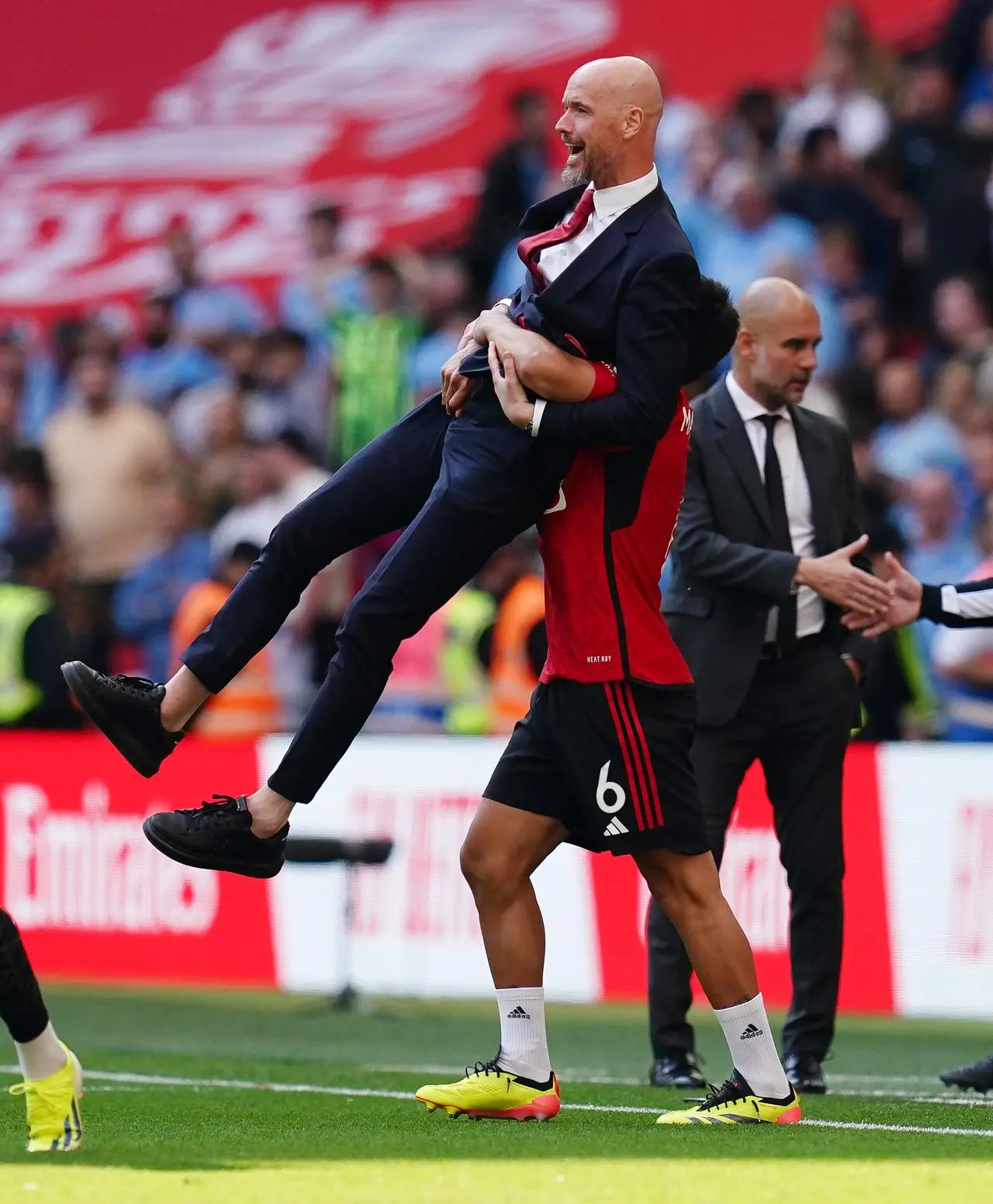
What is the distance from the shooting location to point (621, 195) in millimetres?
6227

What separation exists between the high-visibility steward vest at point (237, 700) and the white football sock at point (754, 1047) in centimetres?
740

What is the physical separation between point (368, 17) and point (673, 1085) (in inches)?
483

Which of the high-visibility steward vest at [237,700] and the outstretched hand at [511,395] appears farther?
the high-visibility steward vest at [237,700]

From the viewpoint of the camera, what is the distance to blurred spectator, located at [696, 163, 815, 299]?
45.7ft

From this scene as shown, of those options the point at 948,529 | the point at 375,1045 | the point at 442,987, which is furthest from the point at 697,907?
the point at 948,529

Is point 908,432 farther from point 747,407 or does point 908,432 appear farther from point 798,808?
point 798,808

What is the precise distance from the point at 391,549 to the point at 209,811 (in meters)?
0.82

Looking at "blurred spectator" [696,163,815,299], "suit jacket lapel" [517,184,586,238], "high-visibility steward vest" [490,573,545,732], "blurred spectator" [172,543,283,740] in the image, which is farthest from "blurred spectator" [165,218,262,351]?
"suit jacket lapel" [517,184,586,238]

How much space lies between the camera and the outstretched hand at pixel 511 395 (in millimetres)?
6105

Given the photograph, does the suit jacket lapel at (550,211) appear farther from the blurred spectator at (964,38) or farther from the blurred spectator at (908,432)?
the blurred spectator at (964,38)

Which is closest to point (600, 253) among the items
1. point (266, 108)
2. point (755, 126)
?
point (755, 126)

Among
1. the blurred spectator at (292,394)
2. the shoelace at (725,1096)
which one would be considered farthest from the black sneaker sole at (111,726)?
the blurred spectator at (292,394)

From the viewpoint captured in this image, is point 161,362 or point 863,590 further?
point 161,362

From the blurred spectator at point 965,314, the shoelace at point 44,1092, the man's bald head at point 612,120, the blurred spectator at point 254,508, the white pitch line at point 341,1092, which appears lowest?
the white pitch line at point 341,1092
